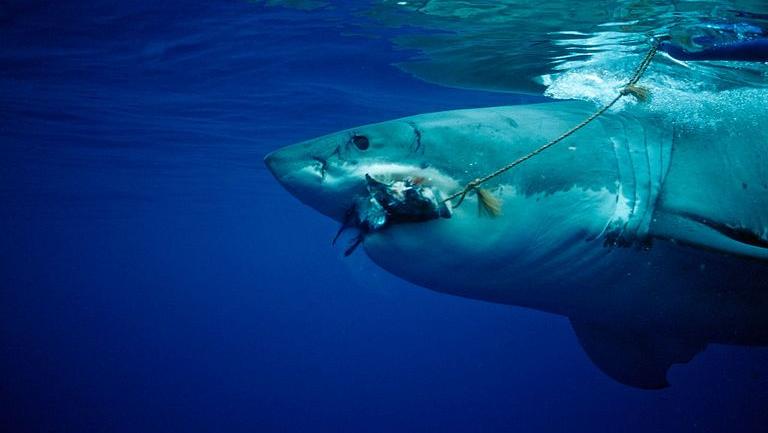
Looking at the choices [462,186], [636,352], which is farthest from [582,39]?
[462,186]

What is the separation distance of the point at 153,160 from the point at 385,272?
876 inches

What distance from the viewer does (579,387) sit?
3862 cm

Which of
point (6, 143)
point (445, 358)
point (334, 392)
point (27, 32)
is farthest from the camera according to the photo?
point (445, 358)

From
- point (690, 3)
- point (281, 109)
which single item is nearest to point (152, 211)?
point (281, 109)

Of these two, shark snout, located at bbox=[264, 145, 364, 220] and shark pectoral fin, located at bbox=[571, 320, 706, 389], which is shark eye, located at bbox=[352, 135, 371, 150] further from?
shark pectoral fin, located at bbox=[571, 320, 706, 389]

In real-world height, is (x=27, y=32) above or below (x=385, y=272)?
above

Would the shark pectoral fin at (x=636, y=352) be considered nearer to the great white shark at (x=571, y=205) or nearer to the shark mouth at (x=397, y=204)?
the great white shark at (x=571, y=205)

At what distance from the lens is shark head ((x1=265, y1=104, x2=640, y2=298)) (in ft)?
7.69

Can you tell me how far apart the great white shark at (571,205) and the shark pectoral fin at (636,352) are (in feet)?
3.74

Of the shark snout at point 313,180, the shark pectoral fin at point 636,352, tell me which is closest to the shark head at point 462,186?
the shark snout at point 313,180

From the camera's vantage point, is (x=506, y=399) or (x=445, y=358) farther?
(x=445, y=358)

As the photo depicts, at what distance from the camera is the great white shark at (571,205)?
2363 mm

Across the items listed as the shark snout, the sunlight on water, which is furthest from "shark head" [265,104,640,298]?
the sunlight on water

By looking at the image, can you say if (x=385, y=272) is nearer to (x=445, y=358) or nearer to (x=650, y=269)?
(x=650, y=269)
